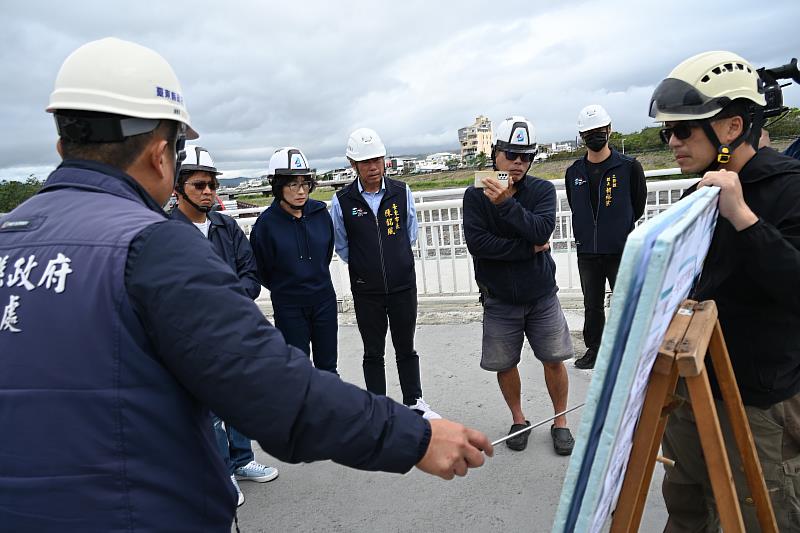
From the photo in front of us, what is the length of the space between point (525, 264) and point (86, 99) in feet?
8.62

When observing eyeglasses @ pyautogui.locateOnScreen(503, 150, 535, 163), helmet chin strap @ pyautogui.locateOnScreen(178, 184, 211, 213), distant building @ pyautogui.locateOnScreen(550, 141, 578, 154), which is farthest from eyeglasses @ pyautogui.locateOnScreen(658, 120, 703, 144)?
distant building @ pyautogui.locateOnScreen(550, 141, 578, 154)

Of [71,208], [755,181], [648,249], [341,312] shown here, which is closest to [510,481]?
[755,181]

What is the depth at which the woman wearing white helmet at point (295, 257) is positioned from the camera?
12.2 feet

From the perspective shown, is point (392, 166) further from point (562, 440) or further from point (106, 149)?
point (106, 149)

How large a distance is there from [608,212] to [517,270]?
58.6 inches

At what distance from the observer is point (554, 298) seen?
139 inches

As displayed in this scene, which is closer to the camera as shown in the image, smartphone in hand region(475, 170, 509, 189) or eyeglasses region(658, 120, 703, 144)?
eyeglasses region(658, 120, 703, 144)

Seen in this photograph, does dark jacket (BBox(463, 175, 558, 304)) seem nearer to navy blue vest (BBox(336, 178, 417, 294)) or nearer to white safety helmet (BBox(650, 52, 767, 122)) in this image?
navy blue vest (BBox(336, 178, 417, 294))

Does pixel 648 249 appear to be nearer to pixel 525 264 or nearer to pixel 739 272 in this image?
pixel 739 272

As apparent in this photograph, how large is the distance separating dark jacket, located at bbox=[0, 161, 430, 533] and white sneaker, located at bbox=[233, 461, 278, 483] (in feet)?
7.37

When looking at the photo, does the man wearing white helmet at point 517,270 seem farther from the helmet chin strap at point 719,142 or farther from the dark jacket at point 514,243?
the helmet chin strap at point 719,142

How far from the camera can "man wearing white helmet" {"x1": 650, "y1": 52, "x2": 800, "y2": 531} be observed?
5.98 feet

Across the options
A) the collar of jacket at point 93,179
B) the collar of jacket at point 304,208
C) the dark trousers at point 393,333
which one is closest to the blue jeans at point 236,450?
the dark trousers at point 393,333

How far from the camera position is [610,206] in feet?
14.5
